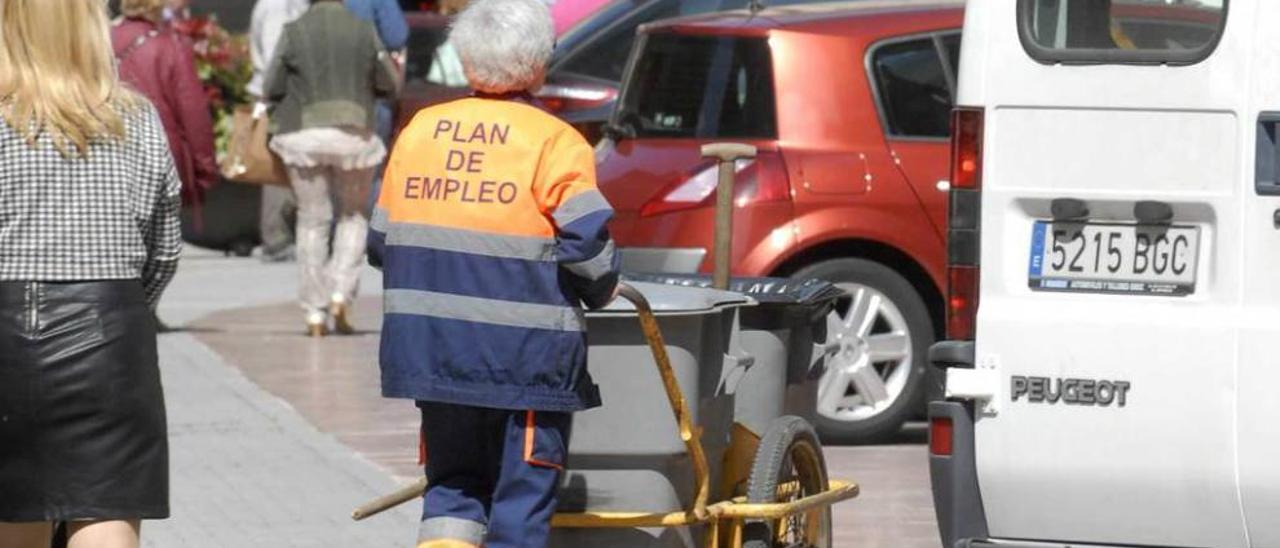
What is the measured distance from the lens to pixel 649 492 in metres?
6.08

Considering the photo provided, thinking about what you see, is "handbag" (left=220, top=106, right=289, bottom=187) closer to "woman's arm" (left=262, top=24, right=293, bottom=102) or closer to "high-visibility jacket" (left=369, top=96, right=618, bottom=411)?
"woman's arm" (left=262, top=24, right=293, bottom=102)

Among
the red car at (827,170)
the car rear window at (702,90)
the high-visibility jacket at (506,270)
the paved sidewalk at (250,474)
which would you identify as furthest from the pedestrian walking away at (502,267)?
the car rear window at (702,90)

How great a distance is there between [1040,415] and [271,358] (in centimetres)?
751

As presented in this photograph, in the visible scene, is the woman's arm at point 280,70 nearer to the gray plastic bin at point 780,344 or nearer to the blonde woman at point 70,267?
the gray plastic bin at point 780,344

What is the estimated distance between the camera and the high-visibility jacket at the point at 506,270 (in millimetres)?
5762

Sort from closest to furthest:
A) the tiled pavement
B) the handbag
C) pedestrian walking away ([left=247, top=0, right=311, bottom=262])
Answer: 1. the tiled pavement
2. the handbag
3. pedestrian walking away ([left=247, top=0, right=311, bottom=262])

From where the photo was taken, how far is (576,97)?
13.7 metres

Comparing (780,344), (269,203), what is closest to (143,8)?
(269,203)

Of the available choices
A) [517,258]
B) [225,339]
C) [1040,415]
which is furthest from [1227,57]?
[225,339]

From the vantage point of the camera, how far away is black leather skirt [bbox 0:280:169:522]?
5.28 metres

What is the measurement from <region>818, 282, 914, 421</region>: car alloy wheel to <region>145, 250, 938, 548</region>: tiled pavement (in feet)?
0.54

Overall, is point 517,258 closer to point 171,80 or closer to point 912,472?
point 912,472

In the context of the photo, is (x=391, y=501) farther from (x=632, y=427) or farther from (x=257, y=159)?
(x=257, y=159)

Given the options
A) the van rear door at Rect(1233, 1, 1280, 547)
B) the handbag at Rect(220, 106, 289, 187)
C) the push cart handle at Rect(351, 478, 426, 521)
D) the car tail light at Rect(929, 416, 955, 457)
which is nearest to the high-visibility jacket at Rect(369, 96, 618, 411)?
the push cart handle at Rect(351, 478, 426, 521)
